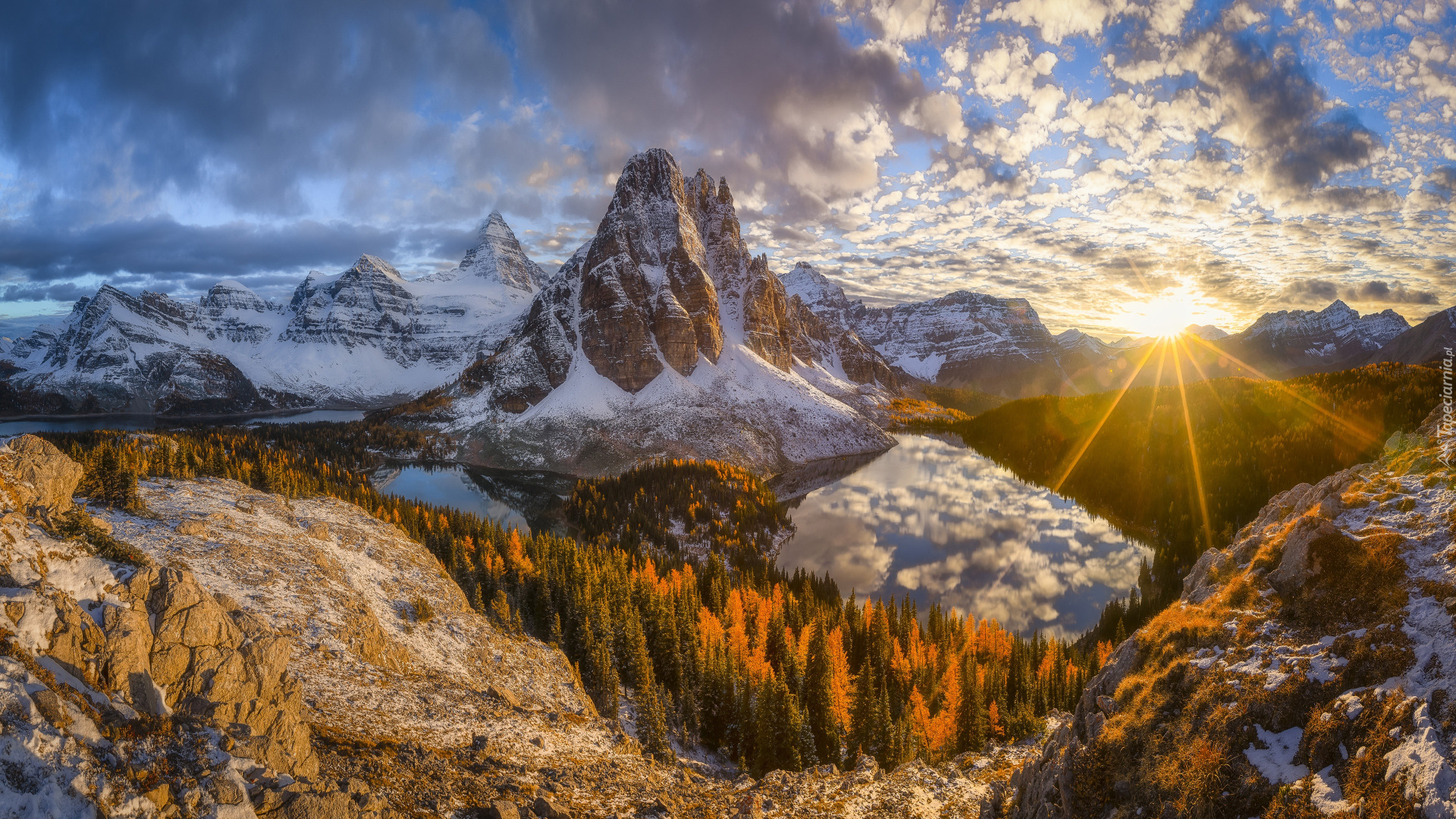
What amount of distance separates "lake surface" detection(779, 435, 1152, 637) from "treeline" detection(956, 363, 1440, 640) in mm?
5285

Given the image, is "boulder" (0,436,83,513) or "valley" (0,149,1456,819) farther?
"boulder" (0,436,83,513)

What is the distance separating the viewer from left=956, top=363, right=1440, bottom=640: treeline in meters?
76.2

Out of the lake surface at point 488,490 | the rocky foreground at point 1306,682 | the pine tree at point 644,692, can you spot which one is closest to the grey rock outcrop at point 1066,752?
the rocky foreground at point 1306,682

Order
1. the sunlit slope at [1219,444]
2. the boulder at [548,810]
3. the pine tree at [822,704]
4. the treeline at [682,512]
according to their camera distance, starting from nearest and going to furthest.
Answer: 1. the boulder at [548,810]
2. the pine tree at [822,704]
3. the sunlit slope at [1219,444]
4. the treeline at [682,512]

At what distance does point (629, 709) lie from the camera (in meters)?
35.5

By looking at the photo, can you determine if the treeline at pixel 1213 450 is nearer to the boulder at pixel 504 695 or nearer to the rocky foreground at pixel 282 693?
the rocky foreground at pixel 282 693

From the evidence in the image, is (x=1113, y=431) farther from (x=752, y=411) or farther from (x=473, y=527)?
(x=473, y=527)

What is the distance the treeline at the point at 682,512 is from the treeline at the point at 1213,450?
4735 cm

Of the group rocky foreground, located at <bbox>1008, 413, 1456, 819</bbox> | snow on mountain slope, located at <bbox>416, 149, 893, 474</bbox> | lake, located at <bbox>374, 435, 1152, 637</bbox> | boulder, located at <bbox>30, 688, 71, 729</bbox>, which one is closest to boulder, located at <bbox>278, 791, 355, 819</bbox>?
boulder, located at <bbox>30, 688, 71, 729</bbox>

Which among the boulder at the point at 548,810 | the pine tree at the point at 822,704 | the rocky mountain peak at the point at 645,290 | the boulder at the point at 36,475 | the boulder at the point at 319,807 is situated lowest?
the pine tree at the point at 822,704

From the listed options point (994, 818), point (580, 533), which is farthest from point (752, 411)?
point (994, 818)

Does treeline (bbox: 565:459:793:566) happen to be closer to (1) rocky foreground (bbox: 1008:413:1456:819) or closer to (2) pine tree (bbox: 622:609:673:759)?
(2) pine tree (bbox: 622:609:673:759)

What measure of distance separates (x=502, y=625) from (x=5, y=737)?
89.6 feet

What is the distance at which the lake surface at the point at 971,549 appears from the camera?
66738 mm
